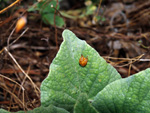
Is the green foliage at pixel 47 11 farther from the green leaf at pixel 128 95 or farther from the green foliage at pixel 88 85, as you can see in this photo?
the green leaf at pixel 128 95

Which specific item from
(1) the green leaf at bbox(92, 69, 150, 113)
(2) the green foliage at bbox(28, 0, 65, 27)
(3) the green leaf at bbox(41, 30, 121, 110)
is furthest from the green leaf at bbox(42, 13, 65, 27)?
(1) the green leaf at bbox(92, 69, 150, 113)

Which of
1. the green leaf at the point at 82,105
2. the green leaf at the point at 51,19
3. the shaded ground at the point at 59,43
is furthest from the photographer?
the green leaf at the point at 51,19

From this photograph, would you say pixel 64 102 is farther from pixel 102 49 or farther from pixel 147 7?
pixel 147 7

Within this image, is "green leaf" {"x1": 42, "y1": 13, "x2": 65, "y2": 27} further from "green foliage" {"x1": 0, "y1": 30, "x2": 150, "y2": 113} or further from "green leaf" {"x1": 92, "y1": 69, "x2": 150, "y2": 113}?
"green leaf" {"x1": 92, "y1": 69, "x2": 150, "y2": 113}

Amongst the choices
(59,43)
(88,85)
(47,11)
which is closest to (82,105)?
(88,85)

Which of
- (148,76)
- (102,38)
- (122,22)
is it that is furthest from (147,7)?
(148,76)

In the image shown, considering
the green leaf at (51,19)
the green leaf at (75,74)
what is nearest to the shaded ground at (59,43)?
the green leaf at (51,19)
